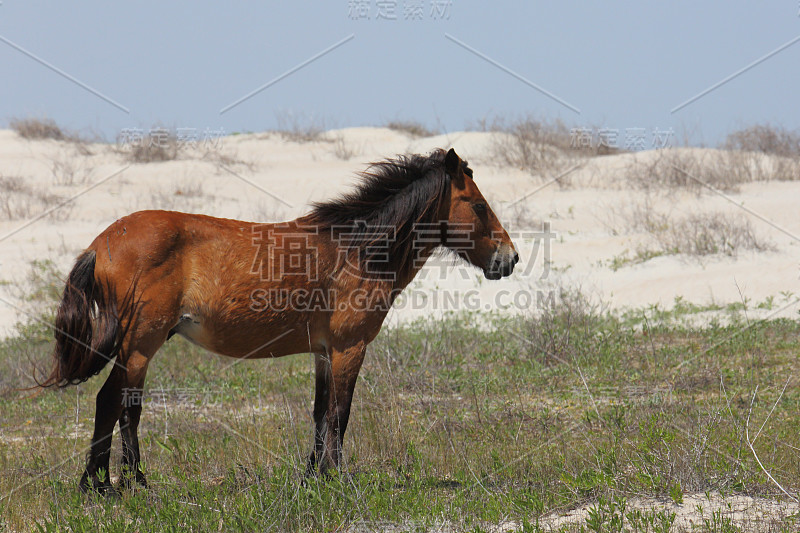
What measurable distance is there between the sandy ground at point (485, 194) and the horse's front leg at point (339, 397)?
539cm

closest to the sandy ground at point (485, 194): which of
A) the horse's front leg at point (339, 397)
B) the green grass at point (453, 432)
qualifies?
the green grass at point (453, 432)

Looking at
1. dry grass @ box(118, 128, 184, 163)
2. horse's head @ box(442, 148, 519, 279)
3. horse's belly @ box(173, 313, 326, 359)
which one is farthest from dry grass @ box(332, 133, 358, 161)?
horse's belly @ box(173, 313, 326, 359)

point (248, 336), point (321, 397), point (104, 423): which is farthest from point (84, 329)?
point (321, 397)

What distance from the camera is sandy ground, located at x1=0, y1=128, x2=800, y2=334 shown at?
495 inches

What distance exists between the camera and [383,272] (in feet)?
18.5

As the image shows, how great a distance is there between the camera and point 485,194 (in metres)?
18.3

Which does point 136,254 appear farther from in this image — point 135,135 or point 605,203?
point 135,135

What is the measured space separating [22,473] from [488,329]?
23.2ft

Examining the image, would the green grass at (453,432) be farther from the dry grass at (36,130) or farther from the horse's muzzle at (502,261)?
the dry grass at (36,130)

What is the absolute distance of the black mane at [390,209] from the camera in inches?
222

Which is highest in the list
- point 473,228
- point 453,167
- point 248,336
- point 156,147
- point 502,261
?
point 156,147

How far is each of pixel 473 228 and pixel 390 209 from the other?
2.08 feet

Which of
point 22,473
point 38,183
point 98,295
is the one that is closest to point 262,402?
point 22,473

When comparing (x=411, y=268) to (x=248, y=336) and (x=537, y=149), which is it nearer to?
(x=248, y=336)
